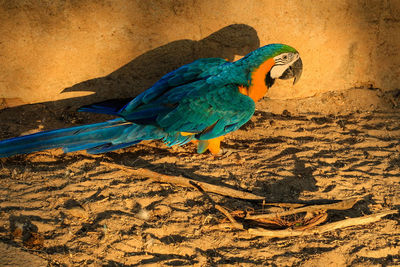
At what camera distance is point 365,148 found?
325cm

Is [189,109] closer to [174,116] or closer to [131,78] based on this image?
[174,116]

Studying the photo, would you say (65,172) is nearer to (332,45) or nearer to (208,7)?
(208,7)

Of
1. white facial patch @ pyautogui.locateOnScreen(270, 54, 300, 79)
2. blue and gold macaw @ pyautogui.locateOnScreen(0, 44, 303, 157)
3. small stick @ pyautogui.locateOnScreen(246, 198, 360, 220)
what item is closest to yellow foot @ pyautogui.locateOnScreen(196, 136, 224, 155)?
blue and gold macaw @ pyautogui.locateOnScreen(0, 44, 303, 157)

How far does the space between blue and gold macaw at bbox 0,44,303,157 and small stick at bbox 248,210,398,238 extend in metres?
0.90

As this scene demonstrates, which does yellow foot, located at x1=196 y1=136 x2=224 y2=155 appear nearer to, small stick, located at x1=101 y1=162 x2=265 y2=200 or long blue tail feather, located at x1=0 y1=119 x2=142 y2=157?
small stick, located at x1=101 y1=162 x2=265 y2=200

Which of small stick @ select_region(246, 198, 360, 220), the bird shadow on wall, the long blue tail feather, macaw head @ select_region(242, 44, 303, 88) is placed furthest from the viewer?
the bird shadow on wall

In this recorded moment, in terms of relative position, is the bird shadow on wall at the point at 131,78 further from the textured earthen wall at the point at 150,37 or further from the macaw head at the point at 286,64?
the macaw head at the point at 286,64

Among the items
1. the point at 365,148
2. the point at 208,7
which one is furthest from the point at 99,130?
the point at 365,148

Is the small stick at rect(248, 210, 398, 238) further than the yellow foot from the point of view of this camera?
No

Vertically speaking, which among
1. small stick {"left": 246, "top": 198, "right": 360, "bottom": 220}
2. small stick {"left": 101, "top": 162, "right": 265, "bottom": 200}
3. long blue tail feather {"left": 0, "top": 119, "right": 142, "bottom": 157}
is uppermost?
long blue tail feather {"left": 0, "top": 119, "right": 142, "bottom": 157}

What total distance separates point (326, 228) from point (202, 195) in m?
0.89

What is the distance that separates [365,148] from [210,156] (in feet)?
4.54

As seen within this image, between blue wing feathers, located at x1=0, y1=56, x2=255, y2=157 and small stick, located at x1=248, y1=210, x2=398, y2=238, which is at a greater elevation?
blue wing feathers, located at x1=0, y1=56, x2=255, y2=157

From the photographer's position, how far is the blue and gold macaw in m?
2.85
